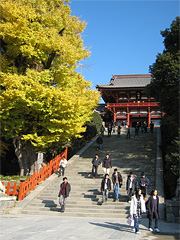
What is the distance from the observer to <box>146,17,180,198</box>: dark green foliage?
13.2m

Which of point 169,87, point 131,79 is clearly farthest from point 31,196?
point 131,79

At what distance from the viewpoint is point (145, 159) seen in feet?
58.0

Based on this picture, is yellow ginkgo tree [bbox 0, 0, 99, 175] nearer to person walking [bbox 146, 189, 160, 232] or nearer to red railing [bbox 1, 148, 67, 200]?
red railing [bbox 1, 148, 67, 200]

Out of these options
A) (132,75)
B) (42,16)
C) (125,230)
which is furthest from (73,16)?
(132,75)

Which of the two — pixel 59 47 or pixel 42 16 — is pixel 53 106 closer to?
pixel 59 47

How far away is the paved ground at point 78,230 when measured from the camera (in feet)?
24.1

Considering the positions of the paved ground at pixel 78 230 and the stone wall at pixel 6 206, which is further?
the stone wall at pixel 6 206

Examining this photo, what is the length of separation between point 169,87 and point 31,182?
9588 millimetres

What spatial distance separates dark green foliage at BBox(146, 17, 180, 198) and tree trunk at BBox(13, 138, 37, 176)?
28.5 ft

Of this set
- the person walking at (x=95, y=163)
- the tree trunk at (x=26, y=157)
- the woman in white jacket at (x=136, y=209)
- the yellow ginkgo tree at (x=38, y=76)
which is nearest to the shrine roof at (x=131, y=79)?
the yellow ginkgo tree at (x=38, y=76)

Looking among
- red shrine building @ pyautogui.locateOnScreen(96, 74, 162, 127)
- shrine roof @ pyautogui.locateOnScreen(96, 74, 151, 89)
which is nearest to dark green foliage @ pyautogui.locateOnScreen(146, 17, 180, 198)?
red shrine building @ pyautogui.locateOnScreen(96, 74, 162, 127)

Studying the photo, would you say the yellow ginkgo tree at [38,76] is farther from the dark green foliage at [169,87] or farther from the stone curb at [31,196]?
the dark green foliage at [169,87]

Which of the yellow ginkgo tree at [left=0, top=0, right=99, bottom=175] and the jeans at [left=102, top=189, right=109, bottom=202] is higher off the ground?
the yellow ginkgo tree at [left=0, top=0, right=99, bottom=175]

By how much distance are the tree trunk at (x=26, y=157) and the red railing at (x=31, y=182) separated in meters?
1.57
